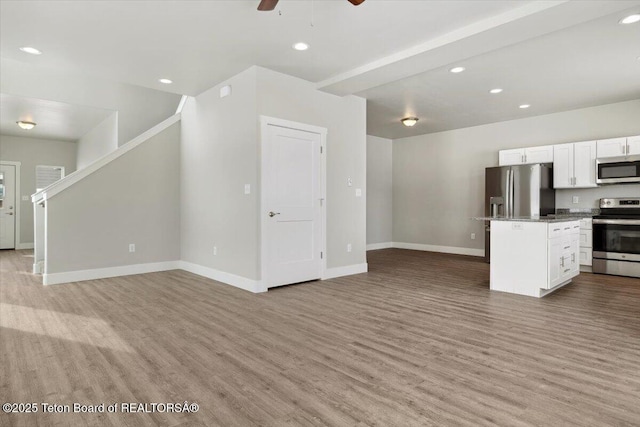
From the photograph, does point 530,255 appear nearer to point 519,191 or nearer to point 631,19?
point 631,19

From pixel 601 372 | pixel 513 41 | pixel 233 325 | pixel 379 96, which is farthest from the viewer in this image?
pixel 379 96

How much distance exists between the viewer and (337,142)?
535 cm

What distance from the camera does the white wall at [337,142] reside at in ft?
15.3

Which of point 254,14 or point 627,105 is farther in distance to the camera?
point 627,105

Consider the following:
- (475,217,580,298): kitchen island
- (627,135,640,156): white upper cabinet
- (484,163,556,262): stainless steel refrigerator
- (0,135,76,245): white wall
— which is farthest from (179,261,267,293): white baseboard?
(0,135,76,245): white wall

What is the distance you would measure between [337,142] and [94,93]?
4864 millimetres

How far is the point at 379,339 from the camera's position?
2.83 meters

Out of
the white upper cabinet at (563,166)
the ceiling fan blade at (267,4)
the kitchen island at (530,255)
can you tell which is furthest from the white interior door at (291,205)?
the white upper cabinet at (563,166)

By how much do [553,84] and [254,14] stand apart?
429 cm

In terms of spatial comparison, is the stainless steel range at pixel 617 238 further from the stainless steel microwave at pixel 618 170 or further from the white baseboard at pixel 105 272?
the white baseboard at pixel 105 272

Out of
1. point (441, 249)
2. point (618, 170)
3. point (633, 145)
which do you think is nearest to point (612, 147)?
point (633, 145)

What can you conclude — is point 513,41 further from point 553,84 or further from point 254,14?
point 254,14

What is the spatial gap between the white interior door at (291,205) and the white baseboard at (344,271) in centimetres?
16

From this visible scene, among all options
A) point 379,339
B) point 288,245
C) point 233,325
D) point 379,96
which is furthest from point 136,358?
point 379,96
